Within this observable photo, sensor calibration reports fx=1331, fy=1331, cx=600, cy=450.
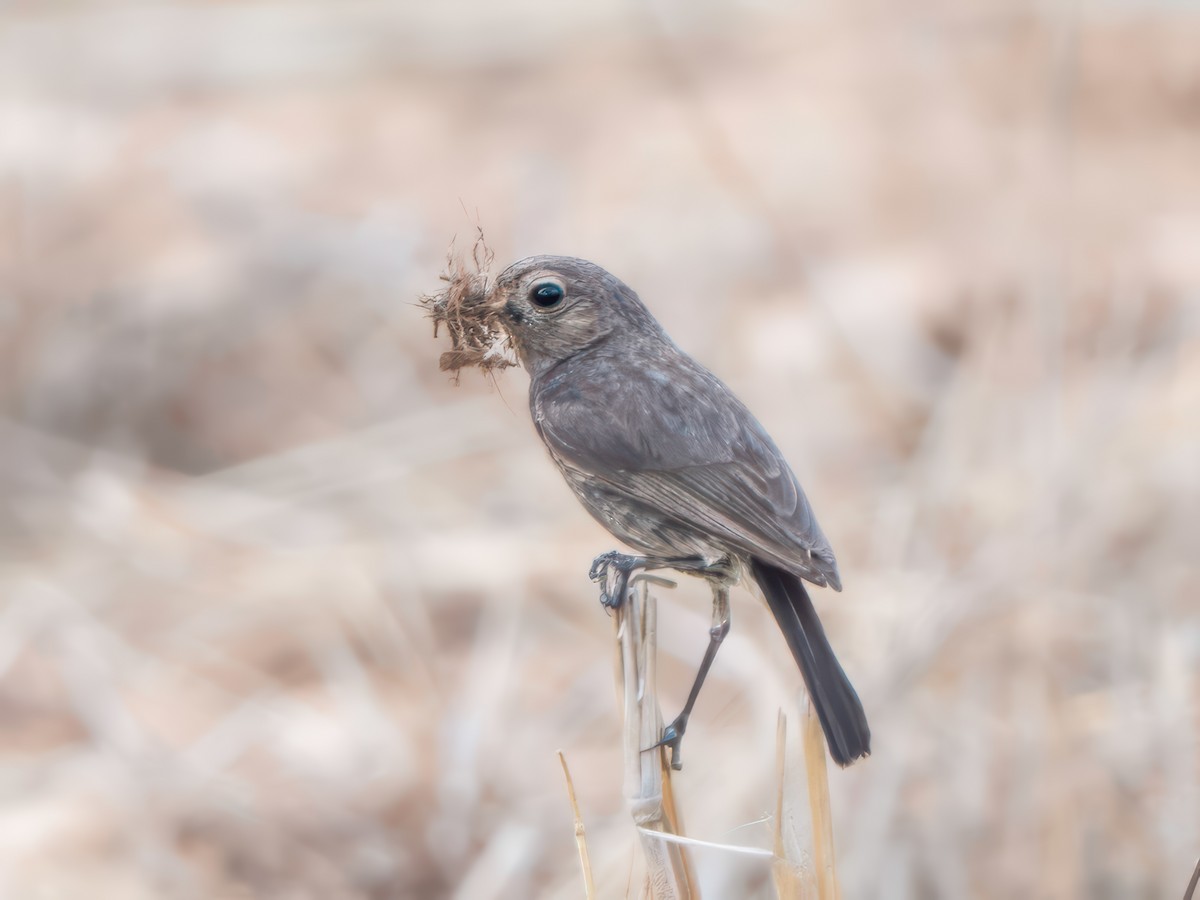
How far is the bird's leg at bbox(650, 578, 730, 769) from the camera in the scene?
2.91 m

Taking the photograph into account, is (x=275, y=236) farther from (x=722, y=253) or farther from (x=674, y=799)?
(x=674, y=799)

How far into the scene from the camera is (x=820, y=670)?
2.69 m

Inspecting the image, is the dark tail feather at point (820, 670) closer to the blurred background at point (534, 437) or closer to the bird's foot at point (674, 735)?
the bird's foot at point (674, 735)

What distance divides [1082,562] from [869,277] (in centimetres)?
439

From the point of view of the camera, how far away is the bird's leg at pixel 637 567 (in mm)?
3000

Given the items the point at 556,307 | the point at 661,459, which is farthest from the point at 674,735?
the point at 556,307

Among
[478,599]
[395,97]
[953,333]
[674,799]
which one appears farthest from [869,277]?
[674,799]

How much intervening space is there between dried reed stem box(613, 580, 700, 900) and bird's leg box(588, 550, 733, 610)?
0.11 meters

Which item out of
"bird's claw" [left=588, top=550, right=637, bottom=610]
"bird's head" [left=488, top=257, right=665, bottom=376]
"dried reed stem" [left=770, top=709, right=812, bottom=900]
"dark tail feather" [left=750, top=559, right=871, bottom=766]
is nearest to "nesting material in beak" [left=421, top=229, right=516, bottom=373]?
"bird's head" [left=488, top=257, right=665, bottom=376]

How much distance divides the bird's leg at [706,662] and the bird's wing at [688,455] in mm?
218

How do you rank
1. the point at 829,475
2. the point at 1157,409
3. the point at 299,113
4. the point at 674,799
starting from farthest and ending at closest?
the point at 299,113 < the point at 829,475 < the point at 1157,409 < the point at 674,799

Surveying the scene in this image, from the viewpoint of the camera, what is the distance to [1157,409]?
6.71 meters

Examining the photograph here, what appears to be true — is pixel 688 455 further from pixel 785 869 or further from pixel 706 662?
pixel 785 869

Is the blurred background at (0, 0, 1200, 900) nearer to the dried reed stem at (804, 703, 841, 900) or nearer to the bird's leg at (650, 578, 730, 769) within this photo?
the bird's leg at (650, 578, 730, 769)
